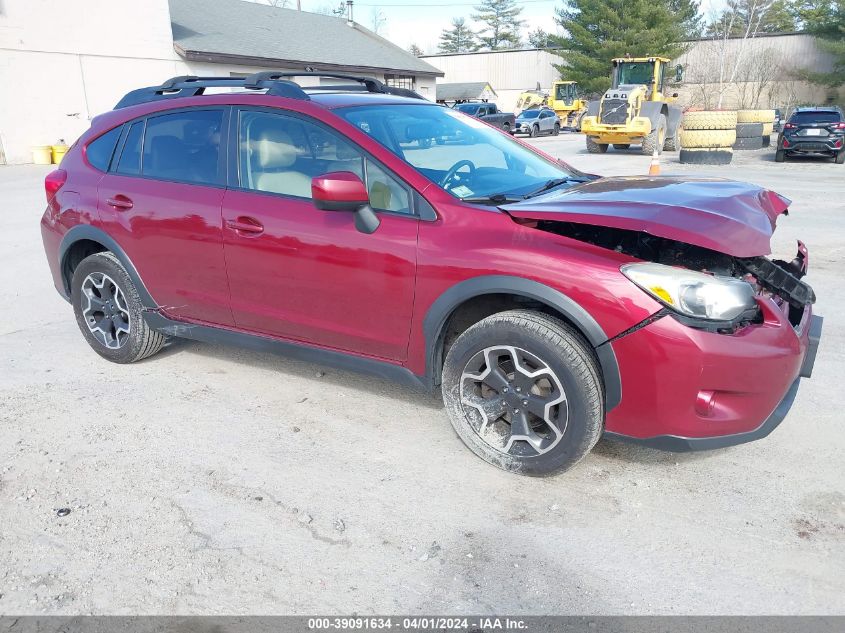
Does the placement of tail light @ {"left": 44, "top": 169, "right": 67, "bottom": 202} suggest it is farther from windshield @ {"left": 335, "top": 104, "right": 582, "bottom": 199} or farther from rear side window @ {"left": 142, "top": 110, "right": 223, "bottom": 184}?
windshield @ {"left": 335, "top": 104, "right": 582, "bottom": 199}

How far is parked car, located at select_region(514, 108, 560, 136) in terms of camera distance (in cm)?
3378

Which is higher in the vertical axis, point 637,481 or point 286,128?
point 286,128

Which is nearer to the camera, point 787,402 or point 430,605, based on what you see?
point 430,605

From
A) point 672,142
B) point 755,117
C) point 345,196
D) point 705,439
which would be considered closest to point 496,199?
point 345,196

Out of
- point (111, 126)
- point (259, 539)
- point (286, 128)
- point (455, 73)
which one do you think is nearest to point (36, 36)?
point (111, 126)

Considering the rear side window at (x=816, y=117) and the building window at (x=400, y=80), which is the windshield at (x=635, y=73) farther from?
the building window at (x=400, y=80)

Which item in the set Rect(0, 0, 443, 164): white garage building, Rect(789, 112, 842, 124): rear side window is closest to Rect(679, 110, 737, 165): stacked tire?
Rect(789, 112, 842, 124): rear side window

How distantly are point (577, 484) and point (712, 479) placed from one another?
2.08 feet

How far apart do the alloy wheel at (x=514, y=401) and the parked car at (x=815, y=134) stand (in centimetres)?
1896

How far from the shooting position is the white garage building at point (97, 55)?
2150cm

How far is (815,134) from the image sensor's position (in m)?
18.6

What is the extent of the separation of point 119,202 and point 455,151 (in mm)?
2148

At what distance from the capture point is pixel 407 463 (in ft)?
11.2

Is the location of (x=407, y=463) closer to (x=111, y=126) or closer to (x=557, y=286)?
(x=557, y=286)
